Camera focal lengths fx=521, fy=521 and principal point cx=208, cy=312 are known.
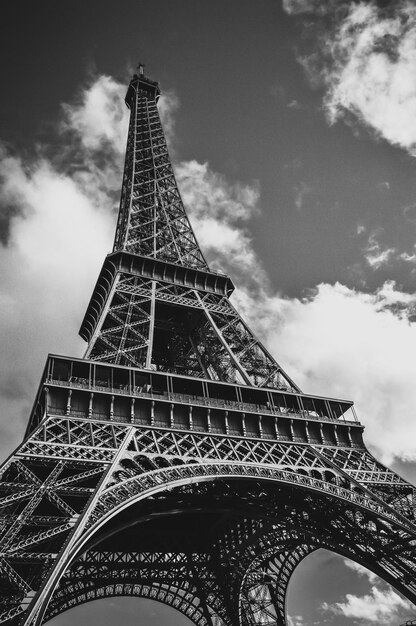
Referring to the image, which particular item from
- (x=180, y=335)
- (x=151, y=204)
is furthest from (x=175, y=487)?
(x=151, y=204)

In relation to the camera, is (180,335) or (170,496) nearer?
(170,496)

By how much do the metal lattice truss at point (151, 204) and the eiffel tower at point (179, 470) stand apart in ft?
0.93

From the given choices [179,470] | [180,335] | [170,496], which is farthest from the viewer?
[180,335]

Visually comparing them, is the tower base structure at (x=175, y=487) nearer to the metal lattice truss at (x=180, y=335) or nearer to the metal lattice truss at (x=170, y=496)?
the metal lattice truss at (x=170, y=496)

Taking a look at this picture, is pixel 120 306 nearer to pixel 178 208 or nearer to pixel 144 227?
pixel 144 227

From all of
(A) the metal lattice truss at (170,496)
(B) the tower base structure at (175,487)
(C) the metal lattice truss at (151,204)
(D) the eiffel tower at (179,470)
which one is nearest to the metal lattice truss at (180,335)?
(D) the eiffel tower at (179,470)

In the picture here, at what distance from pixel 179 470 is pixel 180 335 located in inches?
686

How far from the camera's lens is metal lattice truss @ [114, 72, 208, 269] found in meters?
39.9

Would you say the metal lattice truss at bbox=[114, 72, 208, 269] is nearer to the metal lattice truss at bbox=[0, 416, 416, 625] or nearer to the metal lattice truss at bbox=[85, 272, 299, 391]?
the metal lattice truss at bbox=[85, 272, 299, 391]

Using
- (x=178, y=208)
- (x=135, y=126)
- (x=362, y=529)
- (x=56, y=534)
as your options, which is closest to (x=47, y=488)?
(x=56, y=534)

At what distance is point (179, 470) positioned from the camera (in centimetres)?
2020

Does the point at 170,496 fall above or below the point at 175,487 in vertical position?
above

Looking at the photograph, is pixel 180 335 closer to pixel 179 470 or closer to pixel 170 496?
pixel 170 496

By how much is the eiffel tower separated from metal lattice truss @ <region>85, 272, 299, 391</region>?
0.42ft
